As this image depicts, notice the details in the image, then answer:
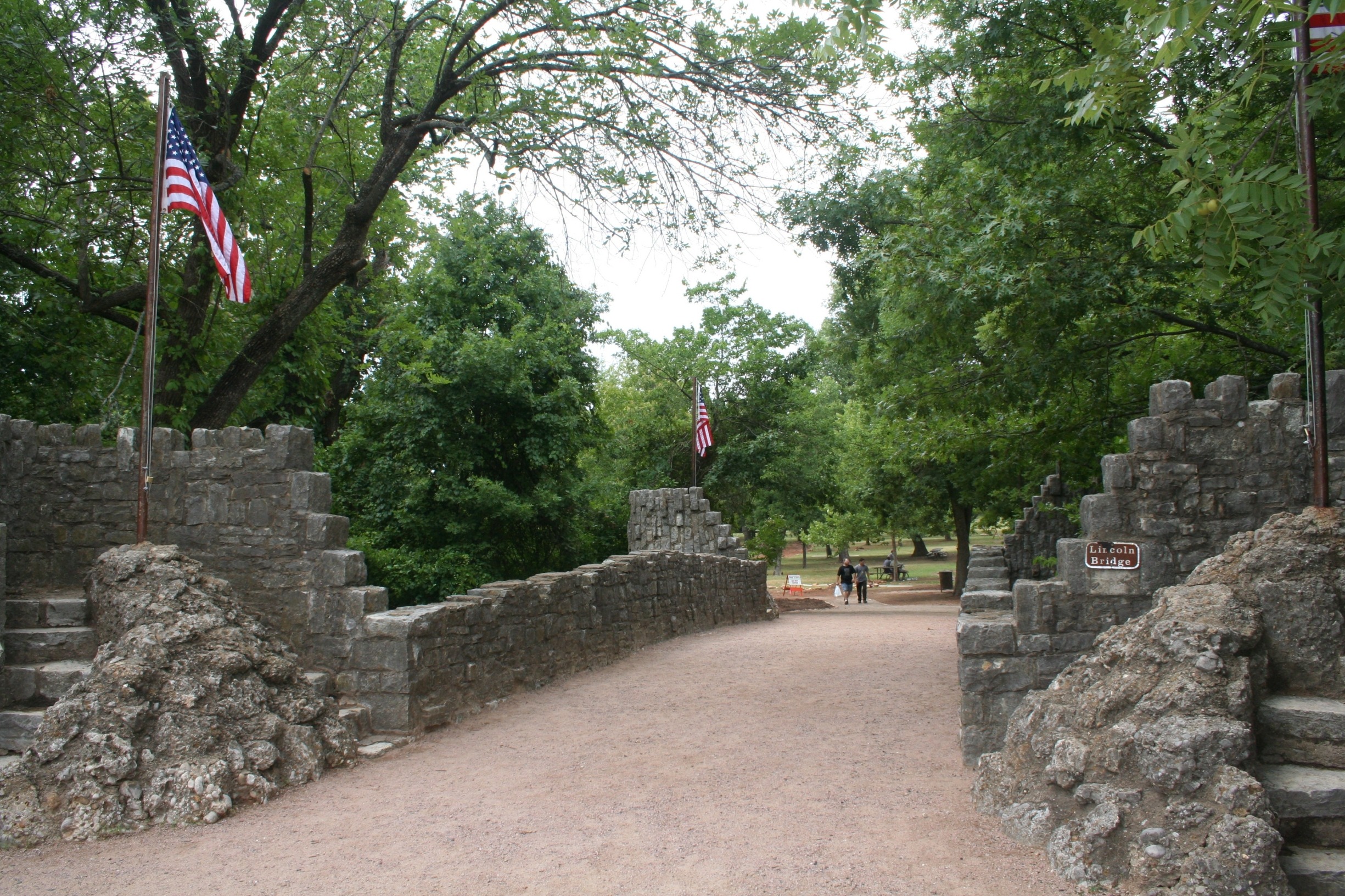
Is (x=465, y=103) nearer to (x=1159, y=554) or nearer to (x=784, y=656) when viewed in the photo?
(x=784, y=656)

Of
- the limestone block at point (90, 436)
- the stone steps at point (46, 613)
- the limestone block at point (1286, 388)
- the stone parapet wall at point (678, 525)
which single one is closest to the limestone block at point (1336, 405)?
the limestone block at point (1286, 388)

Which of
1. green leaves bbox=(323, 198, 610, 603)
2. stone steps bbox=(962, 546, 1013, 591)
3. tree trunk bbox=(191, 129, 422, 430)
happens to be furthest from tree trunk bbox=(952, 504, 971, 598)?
tree trunk bbox=(191, 129, 422, 430)

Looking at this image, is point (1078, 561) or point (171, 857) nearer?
point (171, 857)

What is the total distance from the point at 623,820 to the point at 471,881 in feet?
3.60

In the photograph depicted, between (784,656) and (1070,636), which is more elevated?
(1070,636)

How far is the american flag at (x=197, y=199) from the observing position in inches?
299

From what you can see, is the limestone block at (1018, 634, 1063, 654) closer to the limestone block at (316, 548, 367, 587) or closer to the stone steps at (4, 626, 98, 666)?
the limestone block at (316, 548, 367, 587)

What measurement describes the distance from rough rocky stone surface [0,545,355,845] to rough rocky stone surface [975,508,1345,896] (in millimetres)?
4279

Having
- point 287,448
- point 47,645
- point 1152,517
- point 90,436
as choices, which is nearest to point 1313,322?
point 1152,517

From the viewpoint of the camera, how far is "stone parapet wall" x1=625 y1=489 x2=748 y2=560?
705 inches

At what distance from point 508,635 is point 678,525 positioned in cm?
969

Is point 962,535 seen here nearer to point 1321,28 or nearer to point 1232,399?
point 1232,399

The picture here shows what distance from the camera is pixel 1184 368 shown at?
1046cm

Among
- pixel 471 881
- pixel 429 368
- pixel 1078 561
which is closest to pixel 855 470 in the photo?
pixel 429 368
